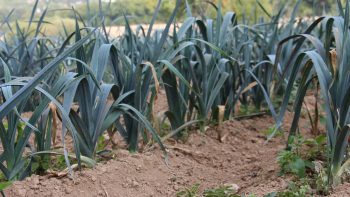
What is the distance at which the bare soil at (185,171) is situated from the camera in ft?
5.58

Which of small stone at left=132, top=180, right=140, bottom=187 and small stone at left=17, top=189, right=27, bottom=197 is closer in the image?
small stone at left=17, top=189, right=27, bottom=197

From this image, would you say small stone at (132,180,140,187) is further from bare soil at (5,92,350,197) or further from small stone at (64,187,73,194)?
small stone at (64,187,73,194)

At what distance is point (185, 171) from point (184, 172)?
2 cm

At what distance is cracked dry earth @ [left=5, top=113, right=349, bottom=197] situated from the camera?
1703 mm

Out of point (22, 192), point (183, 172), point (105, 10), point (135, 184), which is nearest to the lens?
point (22, 192)

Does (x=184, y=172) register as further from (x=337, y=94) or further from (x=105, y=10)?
(x=105, y=10)

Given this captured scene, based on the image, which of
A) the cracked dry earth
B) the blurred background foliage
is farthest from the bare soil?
the blurred background foliage

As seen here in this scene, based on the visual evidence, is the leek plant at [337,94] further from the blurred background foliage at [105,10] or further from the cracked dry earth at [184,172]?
the blurred background foliage at [105,10]

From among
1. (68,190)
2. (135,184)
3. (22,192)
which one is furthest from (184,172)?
(22,192)

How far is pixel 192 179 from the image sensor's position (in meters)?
2.07

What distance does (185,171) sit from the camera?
7.03 ft

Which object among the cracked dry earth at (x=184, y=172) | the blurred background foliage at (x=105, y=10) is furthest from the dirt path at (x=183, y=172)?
the blurred background foliage at (x=105, y=10)

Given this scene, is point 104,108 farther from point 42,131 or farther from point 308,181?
point 308,181

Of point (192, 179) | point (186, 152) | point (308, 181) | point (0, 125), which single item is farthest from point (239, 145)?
point (0, 125)
